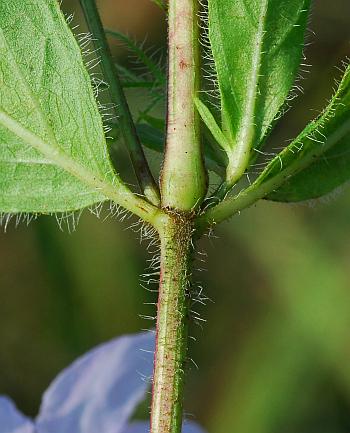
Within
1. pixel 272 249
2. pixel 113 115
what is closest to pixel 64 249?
pixel 272 249

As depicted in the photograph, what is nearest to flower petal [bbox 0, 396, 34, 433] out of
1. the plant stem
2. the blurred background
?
the plant stem

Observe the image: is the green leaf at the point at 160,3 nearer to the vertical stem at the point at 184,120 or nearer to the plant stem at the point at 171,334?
the vertical stem at the point at 184,120

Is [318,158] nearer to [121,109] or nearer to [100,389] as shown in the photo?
[121,109]

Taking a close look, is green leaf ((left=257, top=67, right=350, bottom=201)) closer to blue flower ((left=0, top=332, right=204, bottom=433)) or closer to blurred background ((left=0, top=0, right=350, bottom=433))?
blue flower ((left=0, top=332, right=204, bottom=433))

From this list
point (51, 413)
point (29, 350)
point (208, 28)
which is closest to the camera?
point (208, 28)

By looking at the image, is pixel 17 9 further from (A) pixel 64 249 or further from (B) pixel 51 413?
(A) pixel 64 249

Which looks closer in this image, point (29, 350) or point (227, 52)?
point (227, 52)

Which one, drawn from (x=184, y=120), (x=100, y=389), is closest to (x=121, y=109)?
(x=184, y=120)
